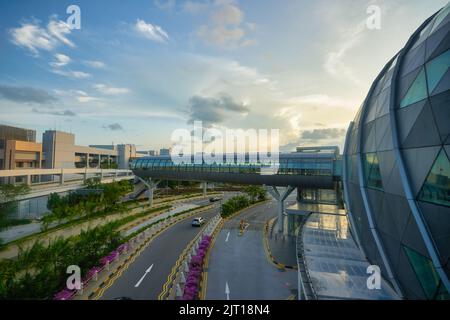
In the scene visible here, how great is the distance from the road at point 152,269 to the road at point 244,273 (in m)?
3.70

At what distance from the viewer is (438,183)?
7613mm

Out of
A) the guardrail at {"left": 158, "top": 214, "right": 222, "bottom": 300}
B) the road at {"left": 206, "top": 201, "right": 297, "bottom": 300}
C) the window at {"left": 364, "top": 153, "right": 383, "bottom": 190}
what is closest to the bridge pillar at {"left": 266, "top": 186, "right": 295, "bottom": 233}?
the road at {"left": 206, "top": 201, "right": 297, "bottom": 300}

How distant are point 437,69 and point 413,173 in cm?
412

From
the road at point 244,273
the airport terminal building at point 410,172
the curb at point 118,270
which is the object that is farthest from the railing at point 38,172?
the airport terminal building at point 410,172

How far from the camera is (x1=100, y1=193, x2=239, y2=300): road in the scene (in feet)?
51.8

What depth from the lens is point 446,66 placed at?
27.3ft

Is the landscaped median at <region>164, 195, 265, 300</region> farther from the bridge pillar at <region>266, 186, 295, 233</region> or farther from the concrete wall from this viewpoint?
the concrete wall

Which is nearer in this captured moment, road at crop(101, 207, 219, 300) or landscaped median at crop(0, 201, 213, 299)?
landscaped median at crop(0, 201, 213, 299)

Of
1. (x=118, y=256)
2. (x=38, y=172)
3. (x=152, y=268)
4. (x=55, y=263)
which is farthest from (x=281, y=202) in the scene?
(x=38, y=172)

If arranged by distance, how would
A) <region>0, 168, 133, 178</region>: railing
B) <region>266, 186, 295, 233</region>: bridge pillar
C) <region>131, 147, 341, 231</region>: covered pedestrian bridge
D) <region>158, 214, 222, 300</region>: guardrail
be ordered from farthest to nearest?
<region>266, 186, 295, 233</region>: bridge pillar < <region>0, 168, 133, 178</region>: railing < <region>131, 147, 341, 231</region>: covered pedestrian bridge < <region>158, 214, 222, 300</region>: guardrail

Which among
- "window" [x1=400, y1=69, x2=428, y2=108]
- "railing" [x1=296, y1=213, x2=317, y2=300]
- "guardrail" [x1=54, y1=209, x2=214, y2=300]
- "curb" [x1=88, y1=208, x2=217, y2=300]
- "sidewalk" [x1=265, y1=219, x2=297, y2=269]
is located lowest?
"sidewalk" [x1=265, y1=219, x2=297, y2=269]

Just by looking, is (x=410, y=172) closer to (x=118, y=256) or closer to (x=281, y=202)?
(x=118, y=256)

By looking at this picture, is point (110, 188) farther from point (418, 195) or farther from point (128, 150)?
point (128, 150)
